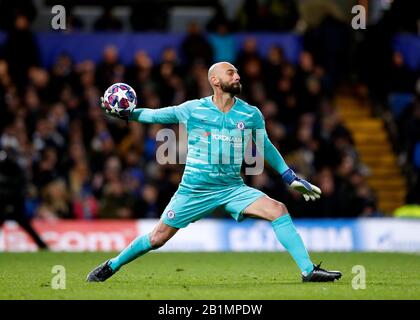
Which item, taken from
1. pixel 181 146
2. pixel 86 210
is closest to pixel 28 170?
pixel 86 210

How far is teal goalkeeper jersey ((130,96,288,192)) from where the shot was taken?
39.5ft

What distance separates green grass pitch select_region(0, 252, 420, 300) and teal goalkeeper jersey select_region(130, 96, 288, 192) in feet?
3.73

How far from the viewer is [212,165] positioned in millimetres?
12023

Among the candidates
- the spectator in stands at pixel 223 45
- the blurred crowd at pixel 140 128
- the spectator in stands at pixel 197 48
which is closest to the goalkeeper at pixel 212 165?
the blurred crowd at pixel 140 128

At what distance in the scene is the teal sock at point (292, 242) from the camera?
11.7m

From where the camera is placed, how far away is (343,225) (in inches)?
780

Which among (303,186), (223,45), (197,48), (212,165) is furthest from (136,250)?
(223,45)

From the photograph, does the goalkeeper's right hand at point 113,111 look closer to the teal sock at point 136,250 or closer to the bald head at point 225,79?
the bald head at point 225,79

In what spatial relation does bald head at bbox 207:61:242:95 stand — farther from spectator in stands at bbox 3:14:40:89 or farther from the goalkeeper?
spectator in stands at bbox 3:14:40:89

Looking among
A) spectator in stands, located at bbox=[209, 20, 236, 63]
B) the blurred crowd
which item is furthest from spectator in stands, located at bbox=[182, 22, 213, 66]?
spectator in stands, located at bbox=[209, 20, 236, 63]

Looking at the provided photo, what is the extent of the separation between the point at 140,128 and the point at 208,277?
30.1 ft

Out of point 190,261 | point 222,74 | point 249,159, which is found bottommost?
point 190,261

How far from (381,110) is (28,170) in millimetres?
8685
